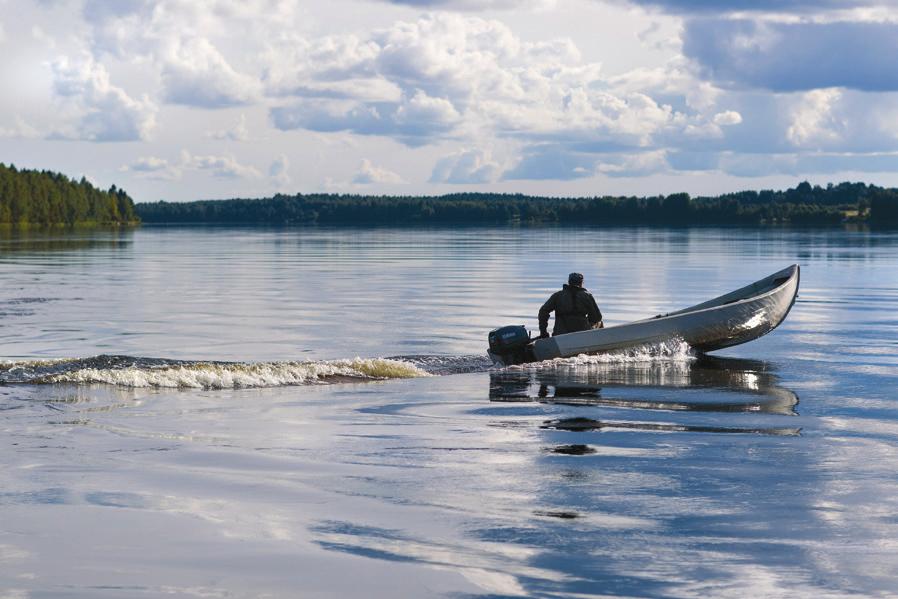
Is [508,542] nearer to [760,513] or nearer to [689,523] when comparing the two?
[689,523]

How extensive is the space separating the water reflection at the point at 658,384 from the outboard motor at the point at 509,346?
0.38 metres

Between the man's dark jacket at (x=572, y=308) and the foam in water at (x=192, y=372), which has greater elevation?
the man's dark jacket at (x=572, y=308)

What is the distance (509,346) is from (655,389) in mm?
4243

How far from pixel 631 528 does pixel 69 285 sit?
4764 cm

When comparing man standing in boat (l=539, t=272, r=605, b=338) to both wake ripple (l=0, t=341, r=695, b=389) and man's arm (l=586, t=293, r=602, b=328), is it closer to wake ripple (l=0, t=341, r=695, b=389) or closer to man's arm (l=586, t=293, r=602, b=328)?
man's arm (l=586, t=293, r=602, b=328)

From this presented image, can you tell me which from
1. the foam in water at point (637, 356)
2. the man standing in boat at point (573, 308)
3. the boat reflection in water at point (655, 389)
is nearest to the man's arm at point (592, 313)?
the man standing in boat at point (573, 308)

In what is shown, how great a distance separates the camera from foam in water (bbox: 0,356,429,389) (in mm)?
24047

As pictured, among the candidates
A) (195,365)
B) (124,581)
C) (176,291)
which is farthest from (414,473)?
(176,291)

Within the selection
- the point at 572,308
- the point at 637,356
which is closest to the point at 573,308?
the point at 572,308

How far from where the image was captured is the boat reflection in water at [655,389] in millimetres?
20031

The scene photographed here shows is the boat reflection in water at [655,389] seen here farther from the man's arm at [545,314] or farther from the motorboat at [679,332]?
the man's arm at [545,314]

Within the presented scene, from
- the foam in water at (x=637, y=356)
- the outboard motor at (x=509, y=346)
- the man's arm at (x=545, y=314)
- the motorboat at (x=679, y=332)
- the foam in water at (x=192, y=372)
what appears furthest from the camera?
the man's arm at (x=545, y=314)

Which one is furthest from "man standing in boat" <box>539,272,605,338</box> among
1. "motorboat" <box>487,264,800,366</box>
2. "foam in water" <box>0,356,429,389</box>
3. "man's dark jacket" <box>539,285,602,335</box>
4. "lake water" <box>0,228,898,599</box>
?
"foam in water" <box>0,356,429,389</box>

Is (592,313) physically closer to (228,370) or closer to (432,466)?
(228,370)
